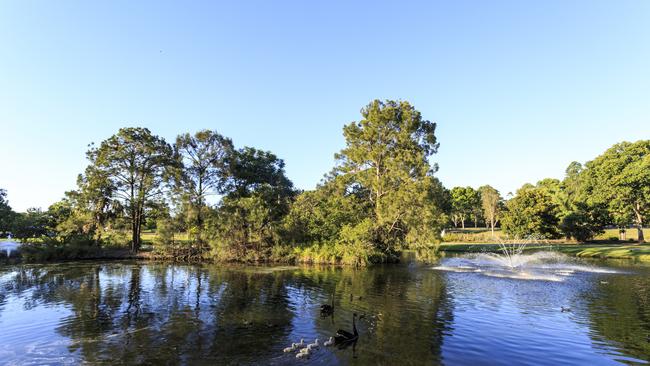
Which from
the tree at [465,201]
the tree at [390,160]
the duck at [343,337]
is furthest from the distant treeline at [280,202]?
the tree at [465,201]

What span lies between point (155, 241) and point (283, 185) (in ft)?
70.5

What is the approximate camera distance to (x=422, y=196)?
40875mm

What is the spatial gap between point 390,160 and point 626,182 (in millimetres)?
42819

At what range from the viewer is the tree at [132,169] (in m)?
56.5

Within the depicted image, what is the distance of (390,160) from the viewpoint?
46438mm

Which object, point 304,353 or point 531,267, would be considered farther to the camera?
point 531,267

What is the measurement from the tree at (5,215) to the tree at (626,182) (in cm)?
9970

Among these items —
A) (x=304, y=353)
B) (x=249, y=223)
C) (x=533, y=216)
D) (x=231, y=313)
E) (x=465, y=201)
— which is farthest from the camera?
(x=465, y=201)

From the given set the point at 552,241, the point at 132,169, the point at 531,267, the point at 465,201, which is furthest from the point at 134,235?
the point at 465,201

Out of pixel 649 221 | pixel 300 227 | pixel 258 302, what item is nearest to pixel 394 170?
pixel 300 227

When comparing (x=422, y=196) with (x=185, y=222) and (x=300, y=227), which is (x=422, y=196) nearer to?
(x=300, y=227)

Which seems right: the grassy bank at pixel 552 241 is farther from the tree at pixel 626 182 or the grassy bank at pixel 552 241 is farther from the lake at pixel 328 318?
the lake at pixel 328 318

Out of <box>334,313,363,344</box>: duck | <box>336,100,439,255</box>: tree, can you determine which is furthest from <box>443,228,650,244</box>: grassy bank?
<box>334,313,363,344</box>: duck

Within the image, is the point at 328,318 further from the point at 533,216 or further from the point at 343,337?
the point at 533,216
